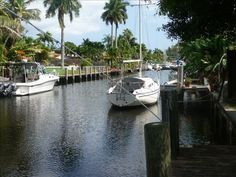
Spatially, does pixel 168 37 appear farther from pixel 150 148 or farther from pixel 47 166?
pixel 150 148

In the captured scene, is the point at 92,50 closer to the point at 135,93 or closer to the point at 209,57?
the point at 135,93

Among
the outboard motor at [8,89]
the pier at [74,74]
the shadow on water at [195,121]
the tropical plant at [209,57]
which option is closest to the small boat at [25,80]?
the outboard motor at [8,89]

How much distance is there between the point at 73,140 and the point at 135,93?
416 inches

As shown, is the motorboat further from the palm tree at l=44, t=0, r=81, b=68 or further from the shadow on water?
the palm tree at l=44, t=0, r=81, b=68

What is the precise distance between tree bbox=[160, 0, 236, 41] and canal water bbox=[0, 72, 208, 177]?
193 inches

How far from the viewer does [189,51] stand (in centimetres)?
2892

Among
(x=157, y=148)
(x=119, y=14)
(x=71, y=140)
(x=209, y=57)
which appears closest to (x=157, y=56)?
(x=119, y=14)

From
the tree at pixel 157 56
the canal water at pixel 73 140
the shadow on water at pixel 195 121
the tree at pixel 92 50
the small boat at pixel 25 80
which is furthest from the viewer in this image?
the tree at pixel 157 56

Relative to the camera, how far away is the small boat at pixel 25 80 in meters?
41.2

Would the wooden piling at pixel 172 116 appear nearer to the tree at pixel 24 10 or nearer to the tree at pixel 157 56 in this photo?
the tree at pixel 24 10

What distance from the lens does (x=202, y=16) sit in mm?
9820

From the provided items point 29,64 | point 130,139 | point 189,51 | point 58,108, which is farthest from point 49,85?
point 130,139

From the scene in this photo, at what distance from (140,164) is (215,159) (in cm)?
516

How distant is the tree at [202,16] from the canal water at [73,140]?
4908 millimetres
